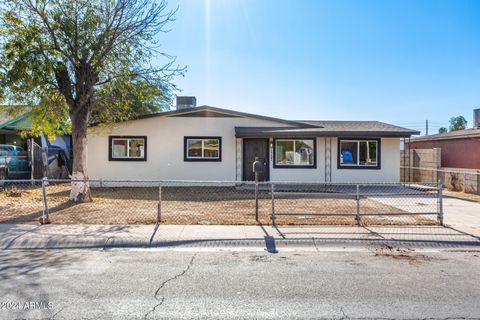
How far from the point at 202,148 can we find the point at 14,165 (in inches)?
344

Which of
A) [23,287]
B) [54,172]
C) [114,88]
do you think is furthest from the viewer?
[54,172]

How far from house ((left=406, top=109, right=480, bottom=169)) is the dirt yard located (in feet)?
37.7

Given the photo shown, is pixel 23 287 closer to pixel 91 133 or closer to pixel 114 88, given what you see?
pixel 114 88

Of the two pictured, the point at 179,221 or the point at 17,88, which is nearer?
the point at 179,221

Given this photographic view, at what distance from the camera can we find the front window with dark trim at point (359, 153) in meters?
17.0

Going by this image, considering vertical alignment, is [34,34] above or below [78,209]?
above

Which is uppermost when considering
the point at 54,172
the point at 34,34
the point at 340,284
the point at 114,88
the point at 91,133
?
the point at 34,34

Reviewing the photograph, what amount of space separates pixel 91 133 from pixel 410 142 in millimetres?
23505

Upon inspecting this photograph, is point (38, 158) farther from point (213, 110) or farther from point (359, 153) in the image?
point (359, 153)

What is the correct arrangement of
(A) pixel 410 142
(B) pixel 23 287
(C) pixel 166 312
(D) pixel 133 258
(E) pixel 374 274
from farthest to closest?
(A) pixel 410 142, (D) pixel 133 258, (E) pixel 374 274, (B) pixel 23 287, (C) pixel 166 312

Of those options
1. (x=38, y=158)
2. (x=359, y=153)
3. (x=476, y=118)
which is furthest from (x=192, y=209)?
(x=476, y=118)

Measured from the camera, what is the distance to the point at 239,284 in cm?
472

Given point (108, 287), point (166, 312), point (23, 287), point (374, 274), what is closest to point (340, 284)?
point (374, 274)

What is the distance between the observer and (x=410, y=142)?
28.1m
